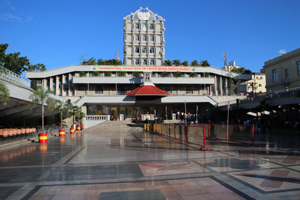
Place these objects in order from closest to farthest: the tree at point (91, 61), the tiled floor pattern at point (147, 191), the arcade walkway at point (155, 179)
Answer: the tiled floor pattern at point (147, 191) < the arcade walkway at point (155, 179) < the tree at point (91, 61)

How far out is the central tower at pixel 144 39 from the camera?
254 feet

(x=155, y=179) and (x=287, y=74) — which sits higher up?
(x=287, y=74)

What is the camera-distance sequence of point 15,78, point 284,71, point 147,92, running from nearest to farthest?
1. point 15,78
2. point 284,71
3. point 147,92

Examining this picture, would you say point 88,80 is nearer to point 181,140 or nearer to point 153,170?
point 181,140

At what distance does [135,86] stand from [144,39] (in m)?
27.4

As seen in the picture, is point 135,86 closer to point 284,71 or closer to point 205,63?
point 205,63

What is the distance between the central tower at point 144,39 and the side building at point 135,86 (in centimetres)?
1676

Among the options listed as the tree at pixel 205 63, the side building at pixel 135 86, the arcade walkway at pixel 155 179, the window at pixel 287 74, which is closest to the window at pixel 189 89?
the side building at pixel 135 86

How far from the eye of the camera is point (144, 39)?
81.1m

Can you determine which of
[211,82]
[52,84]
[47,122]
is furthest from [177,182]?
[52,84]

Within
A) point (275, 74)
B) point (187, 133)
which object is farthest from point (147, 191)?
point (275, 74)

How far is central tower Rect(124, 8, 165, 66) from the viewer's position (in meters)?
77.5

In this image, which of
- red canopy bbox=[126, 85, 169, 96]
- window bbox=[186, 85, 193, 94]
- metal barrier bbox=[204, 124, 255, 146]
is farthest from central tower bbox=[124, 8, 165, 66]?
metal barrier bbox=[204, 124, 255, 146]

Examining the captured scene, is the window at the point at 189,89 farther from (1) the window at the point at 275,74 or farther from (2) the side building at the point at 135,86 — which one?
(1) the window at the point at 275,74
